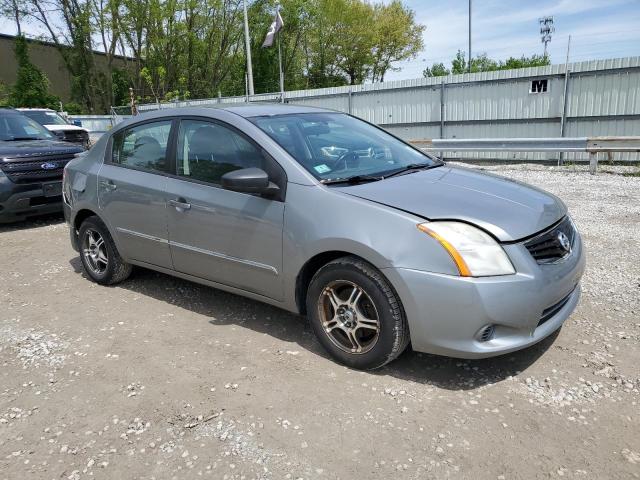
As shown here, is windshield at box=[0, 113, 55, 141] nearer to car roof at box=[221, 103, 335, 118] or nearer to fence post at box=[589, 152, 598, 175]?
car roof at box=[221, 103, 335, 118]

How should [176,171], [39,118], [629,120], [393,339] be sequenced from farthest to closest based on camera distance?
[39,118] < [629,120] < [176,171] < [393,339]

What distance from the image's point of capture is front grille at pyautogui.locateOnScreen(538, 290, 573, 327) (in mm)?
2956

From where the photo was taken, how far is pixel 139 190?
4285mm

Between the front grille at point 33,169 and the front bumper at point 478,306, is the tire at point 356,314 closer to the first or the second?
the front bumper at point 478,306

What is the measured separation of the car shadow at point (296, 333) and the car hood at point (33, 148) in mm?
2984

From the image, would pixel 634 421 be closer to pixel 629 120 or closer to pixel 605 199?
pixel 605 199

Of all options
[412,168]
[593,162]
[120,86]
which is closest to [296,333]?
[412,168]

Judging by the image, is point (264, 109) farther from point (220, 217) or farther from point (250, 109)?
point (220, 217)

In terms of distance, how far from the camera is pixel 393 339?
2.96 metres

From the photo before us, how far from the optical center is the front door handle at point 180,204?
3902 millimetres

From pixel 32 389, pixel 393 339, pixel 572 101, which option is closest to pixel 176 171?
pixel 32 389

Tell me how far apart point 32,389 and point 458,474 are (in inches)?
99.8

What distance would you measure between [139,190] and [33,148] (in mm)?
4734

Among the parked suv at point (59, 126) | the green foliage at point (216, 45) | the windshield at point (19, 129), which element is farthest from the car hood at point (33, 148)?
the green foliage at point (216, 45)
